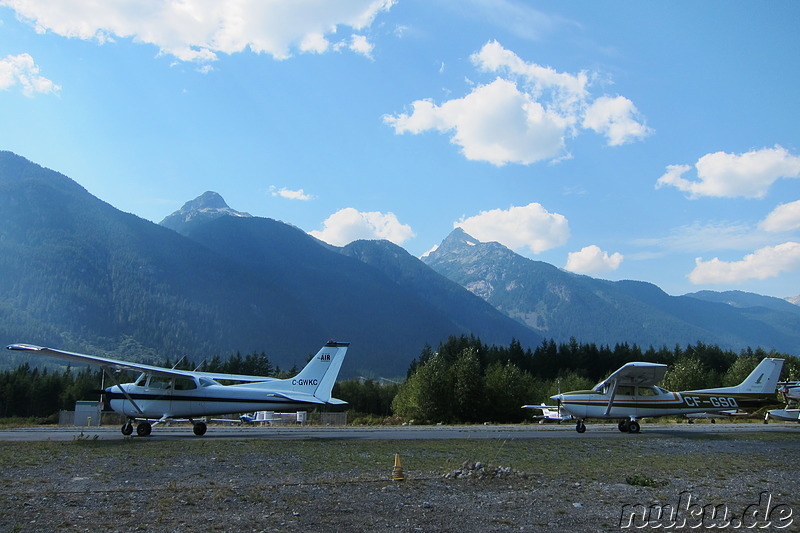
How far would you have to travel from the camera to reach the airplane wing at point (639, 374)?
2377 centimetres

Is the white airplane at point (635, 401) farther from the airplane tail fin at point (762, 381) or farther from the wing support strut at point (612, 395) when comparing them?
the airplane tail fin at point (762, 381)

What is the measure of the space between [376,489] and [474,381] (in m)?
53.2

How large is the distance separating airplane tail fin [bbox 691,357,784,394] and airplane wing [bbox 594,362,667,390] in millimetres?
4262

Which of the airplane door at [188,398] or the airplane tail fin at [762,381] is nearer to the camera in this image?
the airplane door at [188,398]

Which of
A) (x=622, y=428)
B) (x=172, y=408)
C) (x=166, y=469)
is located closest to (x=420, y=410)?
(x=622, y=428)

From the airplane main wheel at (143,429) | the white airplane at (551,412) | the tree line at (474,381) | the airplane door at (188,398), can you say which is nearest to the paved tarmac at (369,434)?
the airplane main wheel at (143,429)

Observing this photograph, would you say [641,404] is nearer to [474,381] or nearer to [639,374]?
[639,374]

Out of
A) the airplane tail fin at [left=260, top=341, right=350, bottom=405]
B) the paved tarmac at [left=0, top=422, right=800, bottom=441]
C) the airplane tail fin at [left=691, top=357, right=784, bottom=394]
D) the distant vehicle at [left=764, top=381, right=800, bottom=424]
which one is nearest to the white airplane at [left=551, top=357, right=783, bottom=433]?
the airplane tail fin at [left=691, top=357, right=784, bottom=394]

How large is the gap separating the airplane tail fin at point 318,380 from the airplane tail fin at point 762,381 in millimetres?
17530

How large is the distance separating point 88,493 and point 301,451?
23.0ft

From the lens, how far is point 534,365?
321 feet

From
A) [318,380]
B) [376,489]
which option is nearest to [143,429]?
[318,380]

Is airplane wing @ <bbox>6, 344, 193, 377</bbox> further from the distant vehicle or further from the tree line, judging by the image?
the distant vehicle

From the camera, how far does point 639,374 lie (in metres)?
24.4
